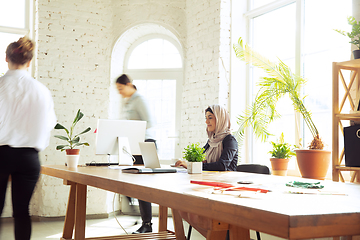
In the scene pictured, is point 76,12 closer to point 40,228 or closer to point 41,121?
point 40,228

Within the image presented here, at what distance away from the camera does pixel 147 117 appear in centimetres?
386

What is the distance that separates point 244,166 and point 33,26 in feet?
11.4

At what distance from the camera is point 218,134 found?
122 inches

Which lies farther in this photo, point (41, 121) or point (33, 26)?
point (33, 26)

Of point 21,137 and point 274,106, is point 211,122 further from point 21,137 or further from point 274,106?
point 21,137

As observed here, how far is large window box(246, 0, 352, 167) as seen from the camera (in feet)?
11.7

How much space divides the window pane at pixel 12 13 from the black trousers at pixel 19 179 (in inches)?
137

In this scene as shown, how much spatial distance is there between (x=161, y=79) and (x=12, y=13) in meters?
2.17

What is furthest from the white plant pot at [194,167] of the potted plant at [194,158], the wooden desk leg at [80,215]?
the wooden desk leg at [80,215]

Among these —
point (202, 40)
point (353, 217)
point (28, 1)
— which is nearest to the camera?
point (353, 217)

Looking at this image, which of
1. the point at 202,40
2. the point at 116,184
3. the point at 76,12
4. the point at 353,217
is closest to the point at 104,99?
the point at 76,12

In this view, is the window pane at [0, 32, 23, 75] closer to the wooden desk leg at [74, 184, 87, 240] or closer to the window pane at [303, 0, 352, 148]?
the wooden desk leg at [74, 184, 87, 240]

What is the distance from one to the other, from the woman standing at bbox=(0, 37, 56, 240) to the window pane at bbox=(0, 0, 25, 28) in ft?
10.5

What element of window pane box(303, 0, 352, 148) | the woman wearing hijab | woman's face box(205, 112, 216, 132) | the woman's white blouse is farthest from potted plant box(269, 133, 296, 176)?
the woman's white blouse
